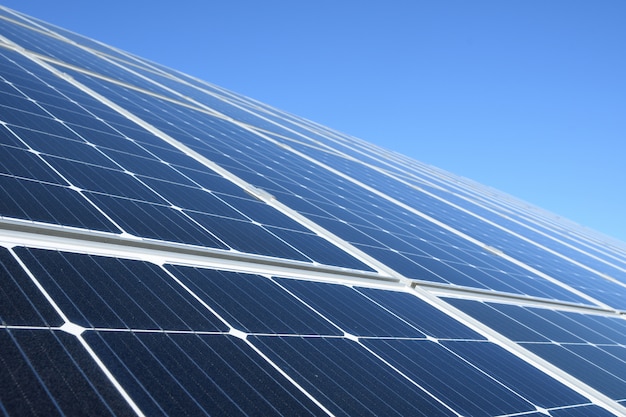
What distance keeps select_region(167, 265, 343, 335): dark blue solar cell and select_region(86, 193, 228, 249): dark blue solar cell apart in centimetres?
63

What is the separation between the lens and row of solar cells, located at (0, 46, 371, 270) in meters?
6.53

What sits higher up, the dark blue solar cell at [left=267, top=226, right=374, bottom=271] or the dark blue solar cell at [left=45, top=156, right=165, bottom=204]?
the dark blue solar cell at [left=267, top=226, right=374, bottom=271]

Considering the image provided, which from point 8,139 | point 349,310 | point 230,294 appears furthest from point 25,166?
point 349,310

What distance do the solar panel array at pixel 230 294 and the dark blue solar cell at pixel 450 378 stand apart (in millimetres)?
28

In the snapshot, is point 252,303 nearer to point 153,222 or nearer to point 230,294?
point 230,294

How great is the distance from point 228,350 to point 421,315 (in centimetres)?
417

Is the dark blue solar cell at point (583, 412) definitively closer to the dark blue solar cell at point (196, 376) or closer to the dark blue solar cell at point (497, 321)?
the dark blue solar cell at point (497, 321)

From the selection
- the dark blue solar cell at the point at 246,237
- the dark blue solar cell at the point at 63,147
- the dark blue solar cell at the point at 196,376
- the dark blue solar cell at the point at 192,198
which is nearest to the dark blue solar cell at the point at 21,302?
the dark blue solar cell at the point at 196,376

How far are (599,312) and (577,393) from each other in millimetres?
6720

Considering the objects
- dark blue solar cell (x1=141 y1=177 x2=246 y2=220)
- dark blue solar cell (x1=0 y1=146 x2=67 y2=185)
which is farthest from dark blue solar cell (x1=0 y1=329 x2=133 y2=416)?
dark blue solar cell (x1=141 y1=177 x2=246 y2=220)

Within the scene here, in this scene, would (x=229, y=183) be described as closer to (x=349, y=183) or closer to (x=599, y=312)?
(x=349, y=183)

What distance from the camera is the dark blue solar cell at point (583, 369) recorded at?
8930 millimetres

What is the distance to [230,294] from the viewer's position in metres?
6.27

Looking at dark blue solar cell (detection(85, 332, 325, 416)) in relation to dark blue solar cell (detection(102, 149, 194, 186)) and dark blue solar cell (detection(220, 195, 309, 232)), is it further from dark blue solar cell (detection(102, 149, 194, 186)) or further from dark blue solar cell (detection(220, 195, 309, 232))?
dark blue solar cell (detection(102, 149, 194, 186))
